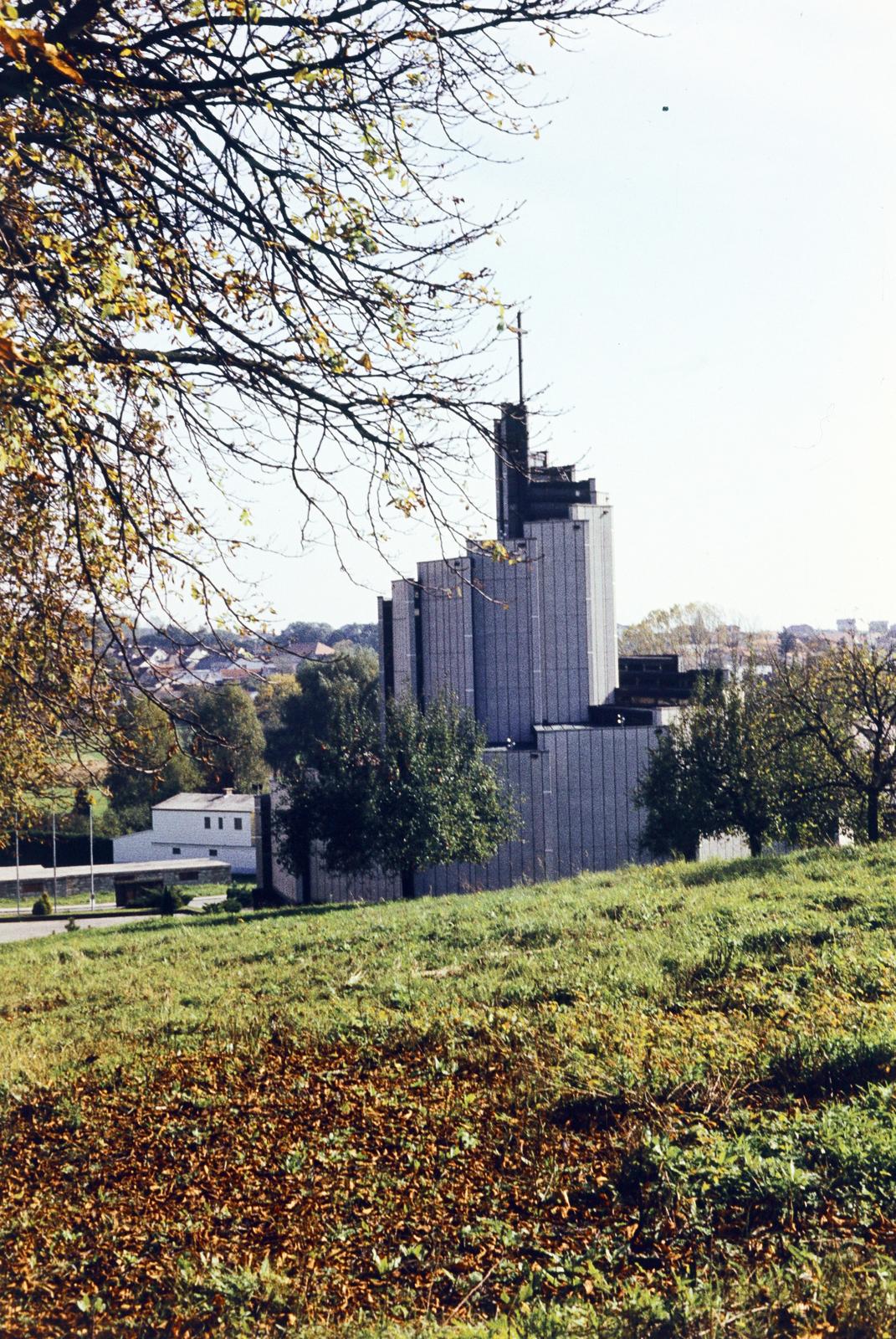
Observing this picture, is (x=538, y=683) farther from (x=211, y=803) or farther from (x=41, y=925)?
(x=211, y=803)

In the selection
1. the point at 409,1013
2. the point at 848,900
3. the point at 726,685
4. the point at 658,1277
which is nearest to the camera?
the point at 658,1277

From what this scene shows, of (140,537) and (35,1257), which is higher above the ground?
(140,537)

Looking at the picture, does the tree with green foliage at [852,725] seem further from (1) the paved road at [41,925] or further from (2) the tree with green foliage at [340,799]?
(1) the paved road at [41,925]

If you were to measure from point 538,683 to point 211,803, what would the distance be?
113 feet

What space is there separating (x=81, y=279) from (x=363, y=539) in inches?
100

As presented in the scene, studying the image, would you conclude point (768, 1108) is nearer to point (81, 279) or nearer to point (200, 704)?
point (81, 279)

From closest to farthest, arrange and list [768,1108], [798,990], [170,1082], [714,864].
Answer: [768,1108], [170,1082], [798,990], [714,864]

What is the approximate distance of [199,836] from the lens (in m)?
68.4

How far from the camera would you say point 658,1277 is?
4117 mm

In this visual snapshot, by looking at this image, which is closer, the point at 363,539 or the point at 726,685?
the point at 363,539

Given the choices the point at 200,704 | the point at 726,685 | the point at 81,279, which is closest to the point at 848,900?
the point at 81,279

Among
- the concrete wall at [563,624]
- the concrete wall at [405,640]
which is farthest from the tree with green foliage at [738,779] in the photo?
the concrete wall at [405,640]

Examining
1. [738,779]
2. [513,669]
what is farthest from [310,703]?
[738,779]

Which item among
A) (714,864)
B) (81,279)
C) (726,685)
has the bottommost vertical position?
Result: (714,864)
